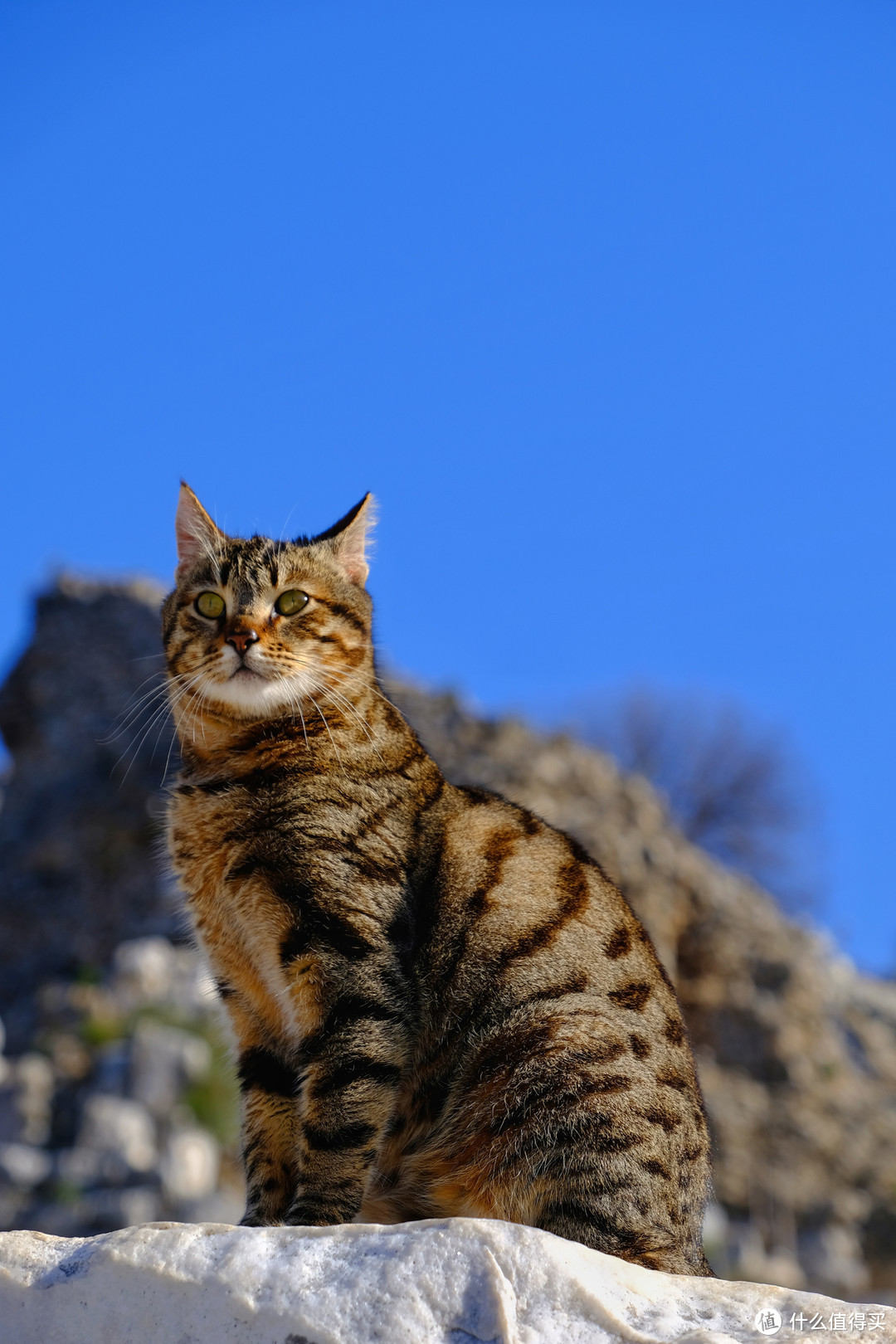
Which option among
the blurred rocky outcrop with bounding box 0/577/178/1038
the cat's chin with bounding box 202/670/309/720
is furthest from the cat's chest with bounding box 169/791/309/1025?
the blurred rocky outcrop with bounding box 0/577/178/1038

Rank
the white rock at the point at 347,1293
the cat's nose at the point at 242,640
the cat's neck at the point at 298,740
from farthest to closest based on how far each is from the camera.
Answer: the cat's neck at the point at 298,740
the cat's nose at the point at 242,640
the white rock at the point at 347,1293

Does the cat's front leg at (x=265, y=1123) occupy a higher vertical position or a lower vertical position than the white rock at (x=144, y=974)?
lower

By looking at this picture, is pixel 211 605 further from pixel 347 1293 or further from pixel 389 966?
pixel 347 1293

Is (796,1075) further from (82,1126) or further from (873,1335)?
(873,1335)

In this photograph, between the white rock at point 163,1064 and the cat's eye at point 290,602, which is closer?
the cat's eye at point 290,602

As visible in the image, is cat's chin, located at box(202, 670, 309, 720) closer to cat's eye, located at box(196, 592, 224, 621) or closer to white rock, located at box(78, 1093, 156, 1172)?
cat's eye, located at box(196, 592, 224, 621)

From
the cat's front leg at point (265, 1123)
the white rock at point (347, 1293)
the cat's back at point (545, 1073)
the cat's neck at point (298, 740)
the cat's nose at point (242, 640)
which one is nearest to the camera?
the white rock at point (347, 1293)

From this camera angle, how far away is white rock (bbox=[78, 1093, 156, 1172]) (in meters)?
10.6

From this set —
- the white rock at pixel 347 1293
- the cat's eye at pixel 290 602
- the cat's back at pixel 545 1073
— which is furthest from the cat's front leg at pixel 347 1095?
the cat's eye at pixel 290 602

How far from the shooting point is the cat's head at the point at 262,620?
4105 millimetres

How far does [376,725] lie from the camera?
4352 mm

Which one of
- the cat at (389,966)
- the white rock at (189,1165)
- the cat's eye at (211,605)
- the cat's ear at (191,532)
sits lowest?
the white rock at (189,1165)

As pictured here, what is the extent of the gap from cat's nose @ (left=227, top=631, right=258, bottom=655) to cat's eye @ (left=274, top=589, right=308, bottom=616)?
199 millimetres

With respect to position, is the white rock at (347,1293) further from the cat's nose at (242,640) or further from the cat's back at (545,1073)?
the cat's nose at (242,640)
